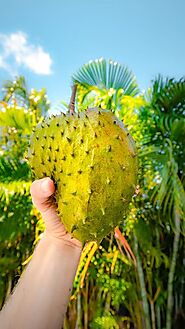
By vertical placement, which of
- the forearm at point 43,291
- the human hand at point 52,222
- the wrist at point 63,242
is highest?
the human hand at point 52,222

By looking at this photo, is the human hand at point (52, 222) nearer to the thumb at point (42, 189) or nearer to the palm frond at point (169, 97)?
the thumb at point (42, 189)

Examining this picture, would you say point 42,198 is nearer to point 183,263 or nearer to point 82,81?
point 82,81

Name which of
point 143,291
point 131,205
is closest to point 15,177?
point 131,205

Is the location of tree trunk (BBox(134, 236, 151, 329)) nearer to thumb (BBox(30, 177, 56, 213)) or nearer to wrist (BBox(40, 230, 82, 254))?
wrist (BBox(40, 230, 82, 254))

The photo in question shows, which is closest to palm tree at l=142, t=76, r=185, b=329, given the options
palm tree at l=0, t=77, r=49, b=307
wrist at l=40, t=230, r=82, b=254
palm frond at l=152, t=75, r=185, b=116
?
palm frond at l=152, t=75, r=185, b=116

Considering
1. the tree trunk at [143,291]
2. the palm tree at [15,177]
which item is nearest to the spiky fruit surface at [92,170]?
the palm tree at [15,177]

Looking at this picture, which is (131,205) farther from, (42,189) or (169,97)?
(42,189)

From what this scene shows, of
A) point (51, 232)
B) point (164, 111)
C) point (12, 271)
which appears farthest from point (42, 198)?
point (12, 271)
